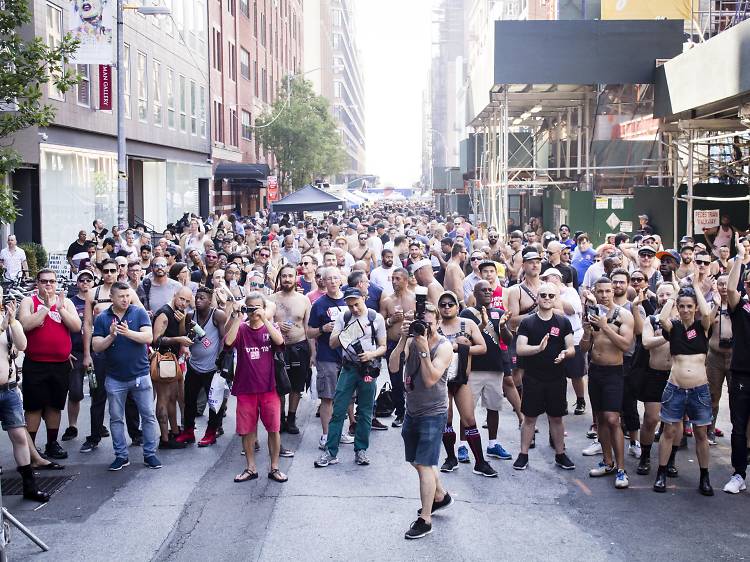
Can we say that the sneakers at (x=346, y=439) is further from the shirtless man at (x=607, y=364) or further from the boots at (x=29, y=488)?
the boots at (x=29, y=488)

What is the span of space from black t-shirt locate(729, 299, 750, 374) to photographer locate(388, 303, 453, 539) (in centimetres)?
270

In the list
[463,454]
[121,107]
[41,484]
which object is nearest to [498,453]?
[463,454]

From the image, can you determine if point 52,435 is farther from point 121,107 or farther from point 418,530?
point 121,107

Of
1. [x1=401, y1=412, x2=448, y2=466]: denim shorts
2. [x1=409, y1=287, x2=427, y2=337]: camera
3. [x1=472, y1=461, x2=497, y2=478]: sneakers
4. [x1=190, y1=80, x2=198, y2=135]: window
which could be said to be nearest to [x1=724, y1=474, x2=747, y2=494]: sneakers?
[x1=472, y1=461, x2=497, y2=478]: sneakers

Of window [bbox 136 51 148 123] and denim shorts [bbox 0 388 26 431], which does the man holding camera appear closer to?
denim shorts [bbox 0 388 26 431]

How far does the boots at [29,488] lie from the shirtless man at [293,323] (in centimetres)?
305

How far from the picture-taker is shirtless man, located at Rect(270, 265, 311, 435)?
10328 millimetres

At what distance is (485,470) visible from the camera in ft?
29.1

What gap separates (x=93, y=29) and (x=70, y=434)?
12.1 meters

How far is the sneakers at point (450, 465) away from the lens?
9000 millimetres

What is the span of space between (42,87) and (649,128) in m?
15.8

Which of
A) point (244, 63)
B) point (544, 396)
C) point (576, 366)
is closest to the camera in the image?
point (544, 396)

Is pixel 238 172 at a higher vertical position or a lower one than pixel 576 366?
higher

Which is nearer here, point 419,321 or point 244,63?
point 419,321
